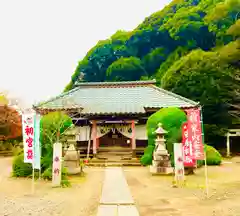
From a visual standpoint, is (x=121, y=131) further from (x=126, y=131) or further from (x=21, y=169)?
(x=21, y=169)

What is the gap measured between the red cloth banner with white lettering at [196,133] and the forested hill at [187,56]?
1362cm

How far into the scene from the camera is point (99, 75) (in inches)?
1699

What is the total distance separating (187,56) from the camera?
27.5 m

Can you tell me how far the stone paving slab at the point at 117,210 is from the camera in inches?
241

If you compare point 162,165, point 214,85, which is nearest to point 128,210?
point 162,165

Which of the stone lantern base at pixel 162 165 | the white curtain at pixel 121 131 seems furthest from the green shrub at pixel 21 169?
the white curtain at pixel 121 131

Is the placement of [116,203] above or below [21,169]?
below

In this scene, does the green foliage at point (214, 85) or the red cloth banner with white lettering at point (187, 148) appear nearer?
the red cloth banner with white lettering at point (187, 148)

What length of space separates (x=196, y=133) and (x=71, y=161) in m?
5.78

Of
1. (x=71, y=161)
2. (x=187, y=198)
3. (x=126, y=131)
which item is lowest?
(x=187, y=198)

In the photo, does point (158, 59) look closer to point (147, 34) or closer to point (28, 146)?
point (147, 34)

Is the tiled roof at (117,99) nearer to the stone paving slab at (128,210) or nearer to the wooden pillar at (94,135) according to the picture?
the wooden pillar at (94,135)

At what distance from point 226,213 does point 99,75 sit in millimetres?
38027

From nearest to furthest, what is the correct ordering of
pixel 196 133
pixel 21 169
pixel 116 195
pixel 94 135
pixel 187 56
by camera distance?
pixel 116 195
pixel 196 133
pixel 21 169
pixel 94 135
pixel 187 56
